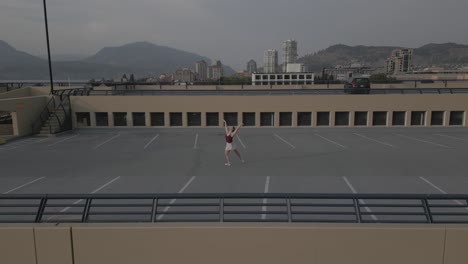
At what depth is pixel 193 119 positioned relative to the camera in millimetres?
24719

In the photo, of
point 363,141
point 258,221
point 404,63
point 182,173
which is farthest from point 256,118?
point 404,63

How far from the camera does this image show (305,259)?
14.0 ft

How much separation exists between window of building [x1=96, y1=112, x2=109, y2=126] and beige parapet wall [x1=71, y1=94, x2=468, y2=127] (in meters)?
0.33

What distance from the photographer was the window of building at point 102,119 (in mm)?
24656

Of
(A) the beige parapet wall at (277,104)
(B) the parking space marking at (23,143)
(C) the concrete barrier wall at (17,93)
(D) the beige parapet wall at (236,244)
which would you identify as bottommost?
(B) the parking space marking at (23,143)

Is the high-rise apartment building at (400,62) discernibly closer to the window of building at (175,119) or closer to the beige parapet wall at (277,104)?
the beige parapet wall at (277,104)

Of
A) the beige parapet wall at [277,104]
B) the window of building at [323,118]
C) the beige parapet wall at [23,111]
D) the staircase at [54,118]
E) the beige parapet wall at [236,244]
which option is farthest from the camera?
the window of building at [323,118]

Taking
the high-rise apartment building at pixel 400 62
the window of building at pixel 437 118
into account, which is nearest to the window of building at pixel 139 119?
the window of building at pixel 437 118

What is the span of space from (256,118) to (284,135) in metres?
3.64

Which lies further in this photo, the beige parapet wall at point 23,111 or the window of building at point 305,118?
the window of building at point 305,118

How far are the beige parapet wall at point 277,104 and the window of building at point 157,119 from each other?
1.33 feet

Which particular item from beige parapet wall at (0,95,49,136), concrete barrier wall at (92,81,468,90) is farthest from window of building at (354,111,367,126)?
beige parapet wall at (0,95,49,136)

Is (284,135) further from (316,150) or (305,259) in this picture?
(305,259)

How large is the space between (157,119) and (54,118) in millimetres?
7324
